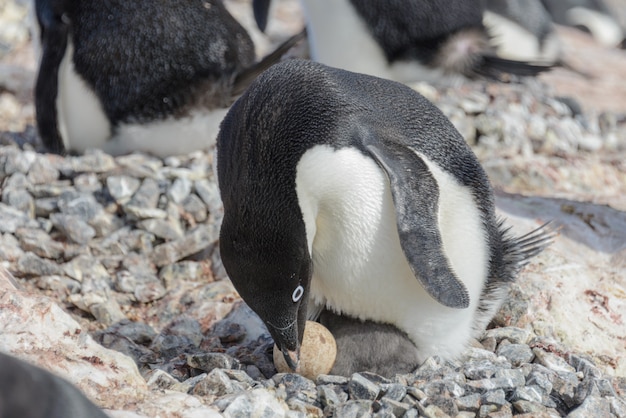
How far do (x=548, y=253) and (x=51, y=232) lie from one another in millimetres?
1932

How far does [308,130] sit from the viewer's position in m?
2.65

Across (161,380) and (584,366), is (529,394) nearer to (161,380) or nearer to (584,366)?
(584,366)

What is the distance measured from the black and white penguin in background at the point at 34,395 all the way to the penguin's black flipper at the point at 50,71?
2992mm

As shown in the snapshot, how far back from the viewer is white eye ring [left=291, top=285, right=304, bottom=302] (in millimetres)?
2631

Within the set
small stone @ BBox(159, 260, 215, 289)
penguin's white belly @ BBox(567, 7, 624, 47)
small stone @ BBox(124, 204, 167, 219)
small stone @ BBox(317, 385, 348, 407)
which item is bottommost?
penguin's white belly @ BBox(567, 7, 624, 47)

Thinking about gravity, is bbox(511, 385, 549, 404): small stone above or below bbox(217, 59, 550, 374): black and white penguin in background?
below

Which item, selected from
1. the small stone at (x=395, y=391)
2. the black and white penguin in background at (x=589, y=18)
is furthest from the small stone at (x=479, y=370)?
the black and white penguin in background at (x=589, y=18)

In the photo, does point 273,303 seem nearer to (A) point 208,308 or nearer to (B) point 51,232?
(A) point 208,308

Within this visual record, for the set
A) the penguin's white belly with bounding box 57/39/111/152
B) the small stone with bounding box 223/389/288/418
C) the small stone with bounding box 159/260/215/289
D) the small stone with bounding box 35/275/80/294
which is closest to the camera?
the small stone with bounding box 223/389/288/418

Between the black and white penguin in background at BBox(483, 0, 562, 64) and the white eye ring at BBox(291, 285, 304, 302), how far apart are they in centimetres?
382

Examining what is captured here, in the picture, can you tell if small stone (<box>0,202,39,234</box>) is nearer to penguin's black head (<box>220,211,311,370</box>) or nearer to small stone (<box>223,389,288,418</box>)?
penguin's black head (<box>220,211,311,370</box>)

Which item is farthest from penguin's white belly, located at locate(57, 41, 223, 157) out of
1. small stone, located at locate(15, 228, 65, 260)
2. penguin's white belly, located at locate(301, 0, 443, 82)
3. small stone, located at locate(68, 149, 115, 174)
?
penguin's white belly, located at locate(301, 0, 443, 82)

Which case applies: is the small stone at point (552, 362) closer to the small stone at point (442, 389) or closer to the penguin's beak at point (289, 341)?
the small stone at point (442, 389)

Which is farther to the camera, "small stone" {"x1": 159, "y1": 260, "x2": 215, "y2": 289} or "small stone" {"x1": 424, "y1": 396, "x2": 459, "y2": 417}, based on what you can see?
"small stone" {"x1": 159, "y1": 260, "x2": 215, "y2": 289}
